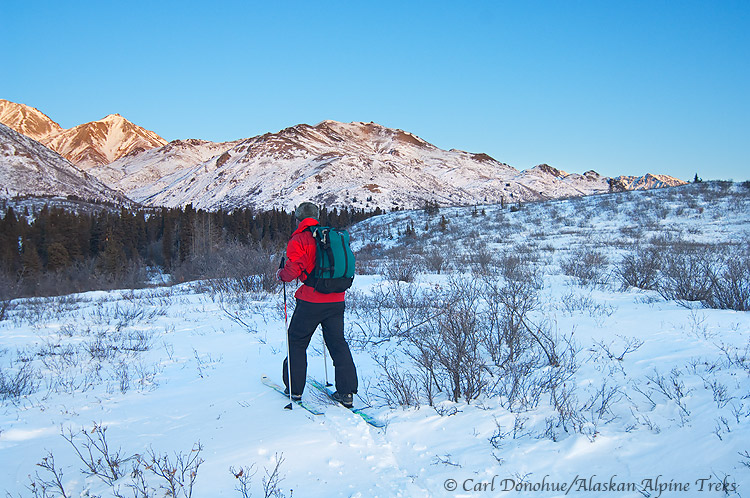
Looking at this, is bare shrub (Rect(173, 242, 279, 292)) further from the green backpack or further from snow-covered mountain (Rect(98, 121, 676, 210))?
snow-covered mountain (Rect(98, 121, 676, 210))

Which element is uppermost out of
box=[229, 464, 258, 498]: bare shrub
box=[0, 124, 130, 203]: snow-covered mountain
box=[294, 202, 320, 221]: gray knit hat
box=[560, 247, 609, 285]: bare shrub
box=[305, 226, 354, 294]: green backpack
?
box=[0, 124, 130, 203]: snow-covered mountain

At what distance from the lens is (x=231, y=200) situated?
112 metres

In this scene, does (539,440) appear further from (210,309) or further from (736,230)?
(736,230)

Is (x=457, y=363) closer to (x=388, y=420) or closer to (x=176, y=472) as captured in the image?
(x=388, y=420)

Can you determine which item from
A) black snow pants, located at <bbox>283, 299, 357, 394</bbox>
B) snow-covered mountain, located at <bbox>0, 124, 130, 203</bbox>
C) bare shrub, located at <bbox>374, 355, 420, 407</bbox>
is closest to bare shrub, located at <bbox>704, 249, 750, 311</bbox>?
bare shrub, located at <bbox>374, 355, 420, 407</bbox>

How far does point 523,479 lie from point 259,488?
1825 mm

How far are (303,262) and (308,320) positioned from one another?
61 cm

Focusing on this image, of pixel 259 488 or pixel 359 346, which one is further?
pixel 359 346

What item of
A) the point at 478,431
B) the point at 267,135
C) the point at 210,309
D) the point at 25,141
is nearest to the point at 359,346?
the point at 478,431

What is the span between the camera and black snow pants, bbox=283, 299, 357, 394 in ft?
12.9

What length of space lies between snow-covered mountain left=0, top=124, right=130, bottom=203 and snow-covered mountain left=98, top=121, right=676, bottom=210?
872 inches

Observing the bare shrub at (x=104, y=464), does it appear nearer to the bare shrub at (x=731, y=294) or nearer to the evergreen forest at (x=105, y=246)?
the bare shrub at (x=731, y=294)

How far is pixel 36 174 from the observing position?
99688mm

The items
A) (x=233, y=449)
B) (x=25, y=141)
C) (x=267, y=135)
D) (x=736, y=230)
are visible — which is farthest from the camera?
(x=267, y=135)
